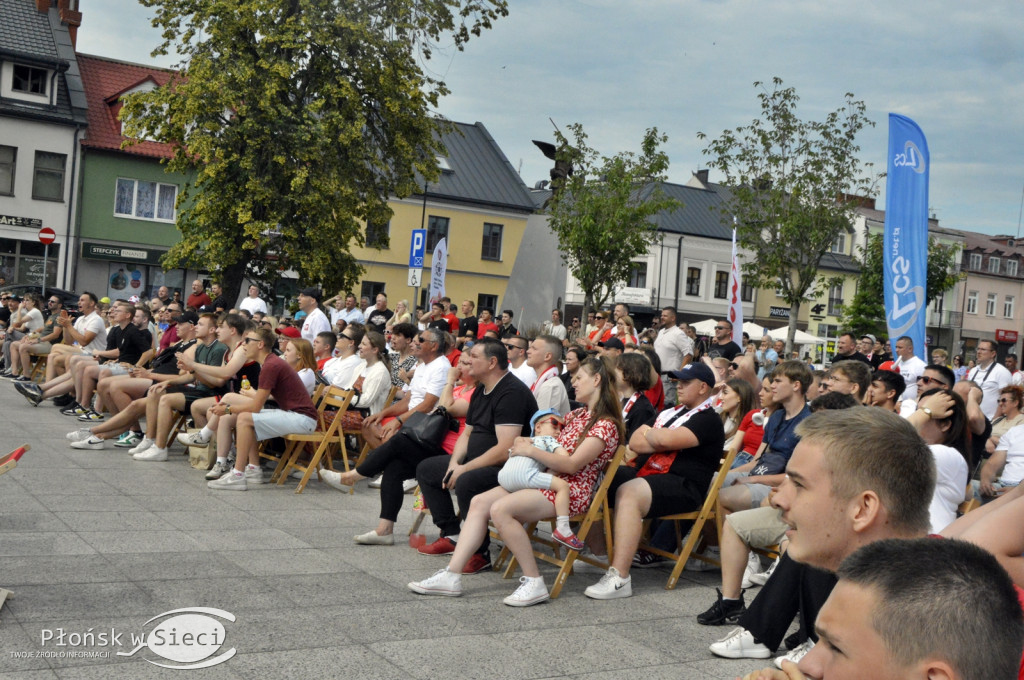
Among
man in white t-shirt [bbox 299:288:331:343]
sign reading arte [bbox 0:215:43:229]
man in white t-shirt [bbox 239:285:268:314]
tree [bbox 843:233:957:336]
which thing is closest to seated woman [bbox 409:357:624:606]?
man in white t-shirt [bbox 299:288:331:343]

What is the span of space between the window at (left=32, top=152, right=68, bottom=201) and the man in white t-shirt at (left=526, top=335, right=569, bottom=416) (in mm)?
31928

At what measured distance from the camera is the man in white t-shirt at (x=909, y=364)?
11.2m

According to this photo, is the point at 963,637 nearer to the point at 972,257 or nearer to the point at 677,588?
the point at 677,588

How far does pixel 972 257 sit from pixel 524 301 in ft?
202

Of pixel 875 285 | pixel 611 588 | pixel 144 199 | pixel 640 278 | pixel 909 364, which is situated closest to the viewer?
pixel 611 588

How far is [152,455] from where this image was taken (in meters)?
10.2

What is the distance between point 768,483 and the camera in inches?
259

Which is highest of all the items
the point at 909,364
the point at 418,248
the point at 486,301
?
the point at 418,248

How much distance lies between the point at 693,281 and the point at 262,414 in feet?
168

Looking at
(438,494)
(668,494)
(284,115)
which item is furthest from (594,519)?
(284,115)

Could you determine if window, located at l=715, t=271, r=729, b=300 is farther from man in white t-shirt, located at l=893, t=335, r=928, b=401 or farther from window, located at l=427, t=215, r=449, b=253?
man in white t-shirt, located at l=893, t=335, r=928, b=401

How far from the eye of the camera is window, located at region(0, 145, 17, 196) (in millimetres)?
35531

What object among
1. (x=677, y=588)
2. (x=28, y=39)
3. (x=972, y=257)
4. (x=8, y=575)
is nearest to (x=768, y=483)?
(x=677, y=588)
